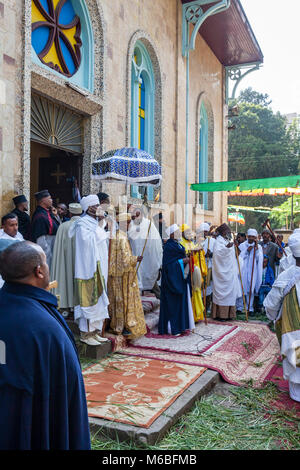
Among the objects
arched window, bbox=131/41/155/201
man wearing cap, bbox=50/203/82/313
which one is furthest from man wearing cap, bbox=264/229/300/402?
arched window, bbox=131/41/155/201

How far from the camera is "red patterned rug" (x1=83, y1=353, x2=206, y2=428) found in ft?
12.1

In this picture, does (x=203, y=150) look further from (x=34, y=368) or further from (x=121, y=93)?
(x=34, y=368)

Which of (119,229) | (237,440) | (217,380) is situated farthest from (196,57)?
(237,440)

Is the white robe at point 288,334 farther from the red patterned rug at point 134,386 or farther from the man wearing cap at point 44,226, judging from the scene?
the man wearing cap at point 44,226

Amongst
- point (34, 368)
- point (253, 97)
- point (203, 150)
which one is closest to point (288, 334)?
point (34, 368)

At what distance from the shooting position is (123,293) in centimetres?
589

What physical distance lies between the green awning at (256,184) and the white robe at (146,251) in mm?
3725

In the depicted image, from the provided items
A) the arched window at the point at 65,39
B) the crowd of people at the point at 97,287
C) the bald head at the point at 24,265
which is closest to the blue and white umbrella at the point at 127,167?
the crowd of people at the point at 97,287

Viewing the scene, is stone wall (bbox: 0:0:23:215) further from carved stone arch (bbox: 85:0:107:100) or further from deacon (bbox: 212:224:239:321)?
deacon (bbox: 212:224:239:321)

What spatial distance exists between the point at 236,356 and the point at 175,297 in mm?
1380

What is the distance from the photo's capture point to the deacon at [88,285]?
5184mm

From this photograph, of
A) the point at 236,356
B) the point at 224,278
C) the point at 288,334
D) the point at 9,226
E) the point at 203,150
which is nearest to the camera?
the point at 288,334

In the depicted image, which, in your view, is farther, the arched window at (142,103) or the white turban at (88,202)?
the arched window at (142,103)

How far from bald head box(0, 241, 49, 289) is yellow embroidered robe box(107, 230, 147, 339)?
3961 millimetres
